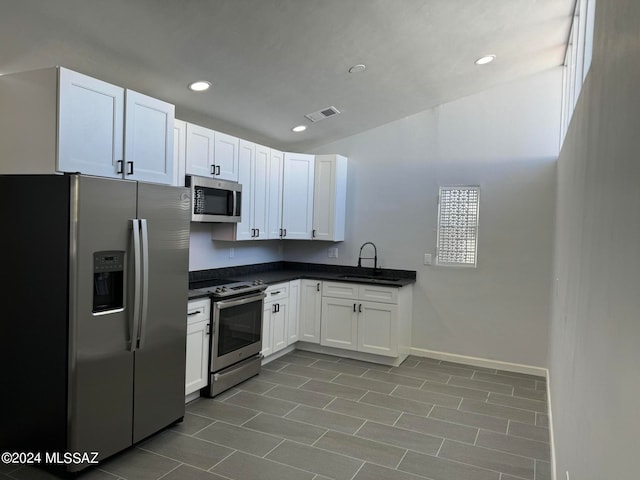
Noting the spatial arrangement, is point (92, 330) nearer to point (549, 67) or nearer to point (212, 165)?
point (212, 165)

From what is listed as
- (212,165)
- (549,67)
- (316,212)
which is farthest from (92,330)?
(549,67)

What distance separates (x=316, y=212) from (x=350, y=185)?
550mm

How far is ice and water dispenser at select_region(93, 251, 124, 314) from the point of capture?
269 cm

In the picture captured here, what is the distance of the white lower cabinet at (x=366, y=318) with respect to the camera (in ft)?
15.9

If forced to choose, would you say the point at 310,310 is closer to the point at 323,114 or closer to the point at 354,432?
the point at 354,432

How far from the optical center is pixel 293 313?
5145mm

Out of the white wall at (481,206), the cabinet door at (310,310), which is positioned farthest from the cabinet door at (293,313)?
the white wall at (481,206)

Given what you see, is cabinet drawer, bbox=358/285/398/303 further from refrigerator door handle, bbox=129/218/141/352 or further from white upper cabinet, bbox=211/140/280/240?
refrigerator door handle, bbox=129/218/141/352

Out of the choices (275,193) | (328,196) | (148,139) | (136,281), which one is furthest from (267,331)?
(148,139)

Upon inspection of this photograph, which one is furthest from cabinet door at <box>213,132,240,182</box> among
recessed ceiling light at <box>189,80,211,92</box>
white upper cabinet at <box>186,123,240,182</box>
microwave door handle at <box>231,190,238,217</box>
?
recessed ceiling light at <box>189,80,211,92</box>

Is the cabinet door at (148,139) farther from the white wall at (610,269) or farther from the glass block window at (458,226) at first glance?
the glass block window at (458,226)

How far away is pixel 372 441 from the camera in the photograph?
10.5 feet

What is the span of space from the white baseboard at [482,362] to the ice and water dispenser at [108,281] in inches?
139

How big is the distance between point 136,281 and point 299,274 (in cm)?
274
